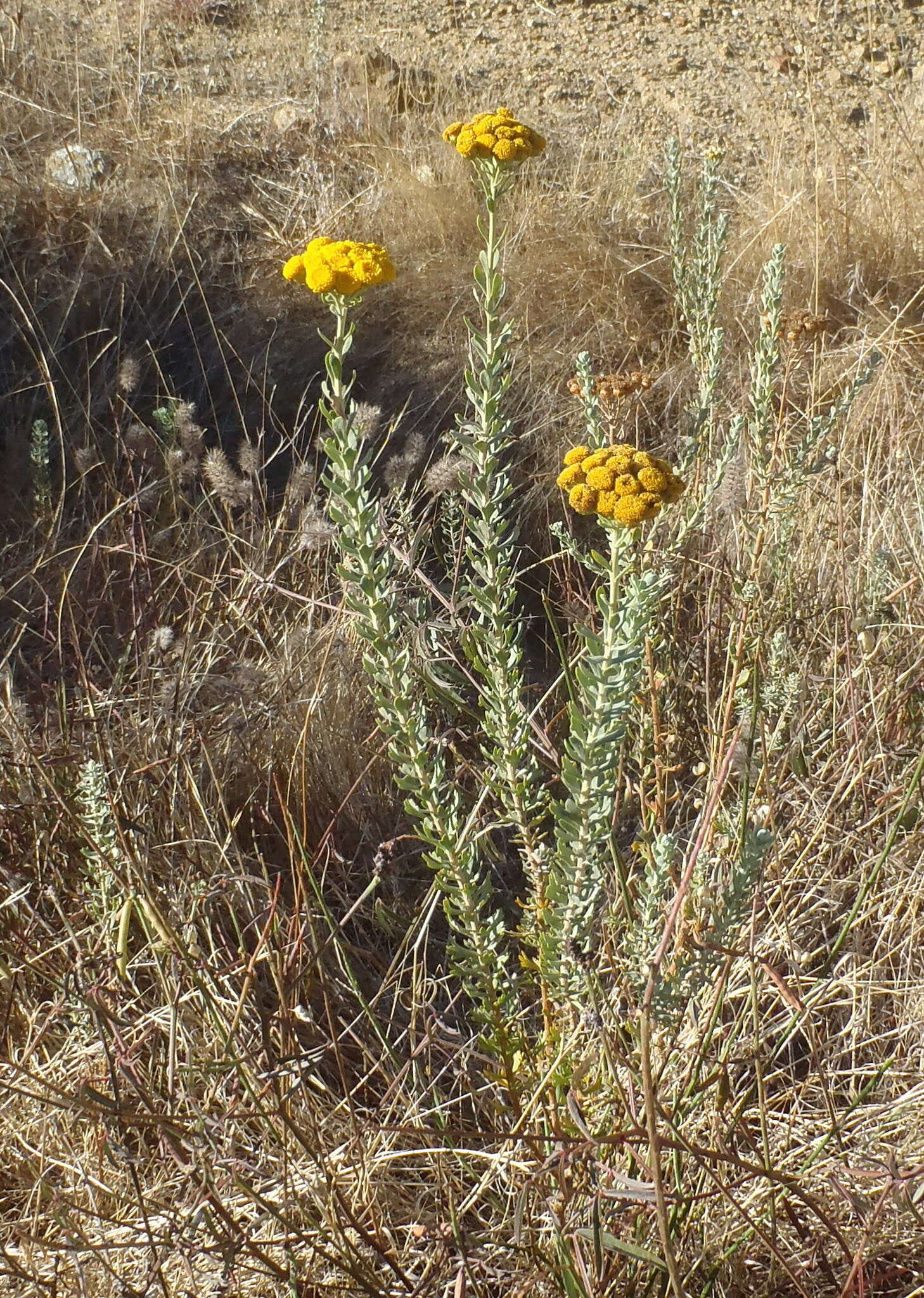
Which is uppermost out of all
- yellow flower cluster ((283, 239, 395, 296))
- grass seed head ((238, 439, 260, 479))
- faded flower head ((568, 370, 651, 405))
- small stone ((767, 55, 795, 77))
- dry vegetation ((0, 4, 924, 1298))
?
yellow flower cluster ((283, 239, 395, 296))

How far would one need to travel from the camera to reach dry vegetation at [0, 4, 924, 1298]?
1487 mm

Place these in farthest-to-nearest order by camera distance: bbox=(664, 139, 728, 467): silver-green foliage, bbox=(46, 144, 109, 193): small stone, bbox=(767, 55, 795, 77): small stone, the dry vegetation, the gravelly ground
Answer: bbox=(767, 55, 795, 77): small stone, the gravelly ground, bbox=(46, 144, 109, 193): small stone, bbox=(664, 139, 728, 467): silver-green foliage, the dry vegetation

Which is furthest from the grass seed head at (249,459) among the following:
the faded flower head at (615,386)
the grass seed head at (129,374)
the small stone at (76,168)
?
the small stone at (76,168)

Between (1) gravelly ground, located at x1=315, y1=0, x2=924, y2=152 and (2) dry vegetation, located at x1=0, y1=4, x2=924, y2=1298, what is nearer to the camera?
(2) dry vegetation, located at x1=0, y1=4, x2=924, y2=1298

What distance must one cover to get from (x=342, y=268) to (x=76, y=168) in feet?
12.0

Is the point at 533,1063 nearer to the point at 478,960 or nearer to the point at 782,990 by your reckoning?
the point at 478,960

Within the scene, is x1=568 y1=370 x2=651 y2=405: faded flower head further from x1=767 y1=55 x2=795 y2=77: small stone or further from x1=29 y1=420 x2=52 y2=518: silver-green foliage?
x1=767 y1=55 x2=795 y2=77: small stone

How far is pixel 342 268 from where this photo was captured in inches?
51.1

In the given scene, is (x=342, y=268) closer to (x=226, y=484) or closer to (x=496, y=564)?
(x=496, y=564)

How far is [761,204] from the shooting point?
13.3ft

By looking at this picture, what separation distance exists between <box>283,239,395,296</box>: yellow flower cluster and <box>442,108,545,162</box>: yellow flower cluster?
210 mm

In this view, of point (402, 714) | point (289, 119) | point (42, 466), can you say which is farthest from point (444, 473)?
point (289, 119)

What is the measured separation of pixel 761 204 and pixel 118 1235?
4.02m

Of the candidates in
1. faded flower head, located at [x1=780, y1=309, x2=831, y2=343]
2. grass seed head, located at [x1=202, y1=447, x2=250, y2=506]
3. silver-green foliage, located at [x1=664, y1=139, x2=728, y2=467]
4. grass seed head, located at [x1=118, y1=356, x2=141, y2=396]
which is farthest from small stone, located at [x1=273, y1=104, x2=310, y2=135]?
faded flower head, located at [x1=780, y1=309, x2=831, y2=343]
